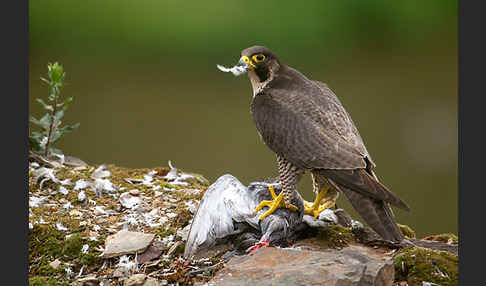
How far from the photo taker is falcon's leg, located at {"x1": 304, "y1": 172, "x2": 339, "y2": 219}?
2568mm

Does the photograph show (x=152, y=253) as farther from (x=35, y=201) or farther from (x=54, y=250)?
(x=35, y=201)

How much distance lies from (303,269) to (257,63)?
1044 mm

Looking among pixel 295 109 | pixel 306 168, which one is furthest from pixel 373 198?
pixel 295 109

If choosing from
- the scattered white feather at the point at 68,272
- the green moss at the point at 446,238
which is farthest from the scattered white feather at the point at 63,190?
the green moss at the point at 446,238

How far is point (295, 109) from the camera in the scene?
8.13ft

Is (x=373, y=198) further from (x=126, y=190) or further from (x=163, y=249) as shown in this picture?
(x=126, y=190)

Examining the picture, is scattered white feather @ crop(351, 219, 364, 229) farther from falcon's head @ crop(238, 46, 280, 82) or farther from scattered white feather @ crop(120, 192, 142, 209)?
scattered white feather @ crop(120, 192, 142, 209)

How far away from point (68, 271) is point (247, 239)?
2.41ft

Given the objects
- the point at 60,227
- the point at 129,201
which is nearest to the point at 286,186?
the point at 129,201

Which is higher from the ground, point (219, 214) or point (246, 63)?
point (246, 63)

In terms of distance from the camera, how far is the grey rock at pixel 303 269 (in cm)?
190

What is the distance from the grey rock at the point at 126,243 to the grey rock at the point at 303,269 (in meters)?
0.43

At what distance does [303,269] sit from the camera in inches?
77.0

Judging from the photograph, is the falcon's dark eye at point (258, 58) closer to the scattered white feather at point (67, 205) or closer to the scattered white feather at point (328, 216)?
the scattered white feather at point (328, 216)
